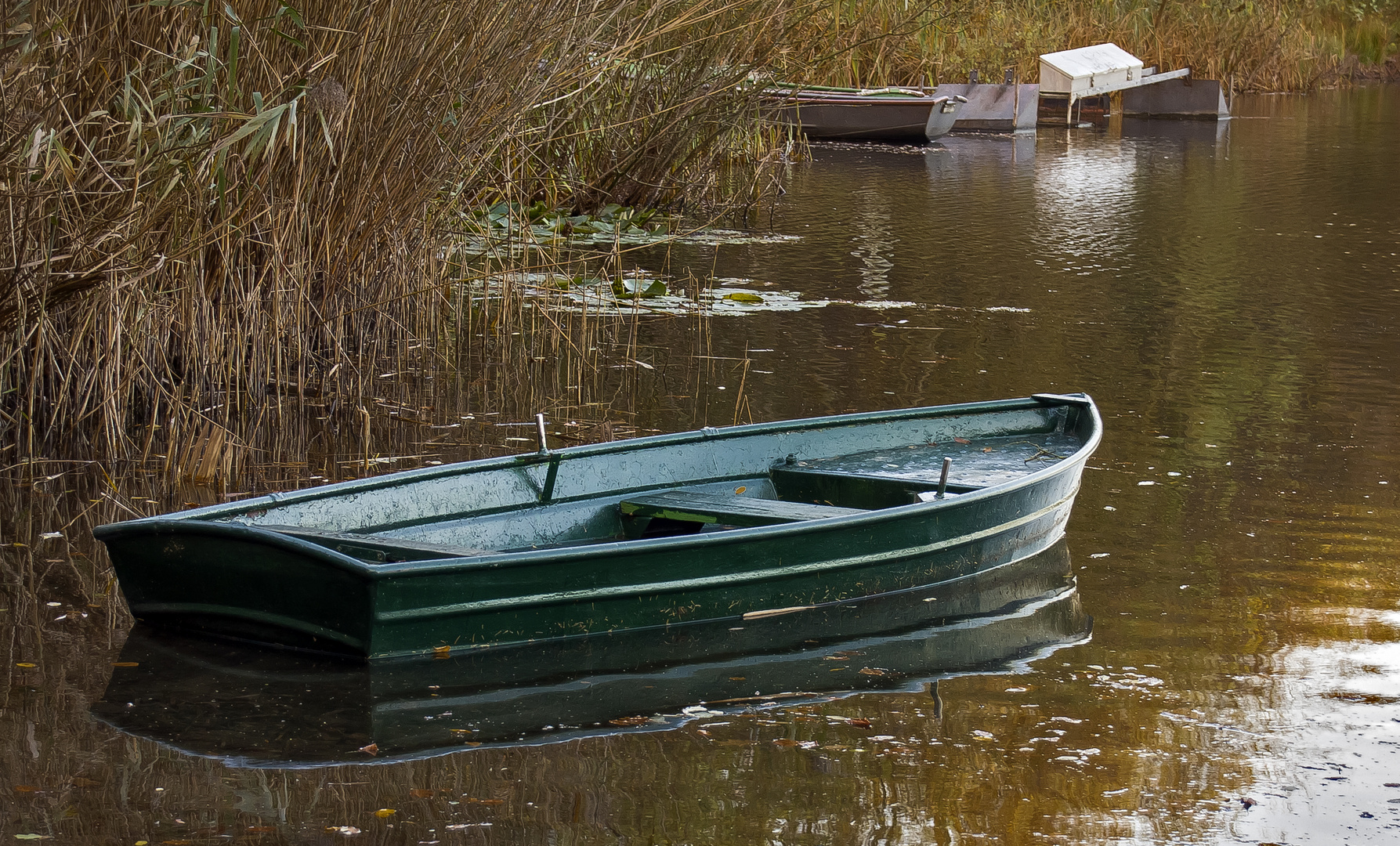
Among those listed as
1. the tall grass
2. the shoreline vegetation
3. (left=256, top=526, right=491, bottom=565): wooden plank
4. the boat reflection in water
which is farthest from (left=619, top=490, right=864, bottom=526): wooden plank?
the tall grass

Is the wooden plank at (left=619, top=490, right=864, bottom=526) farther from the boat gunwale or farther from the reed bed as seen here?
the reed bed

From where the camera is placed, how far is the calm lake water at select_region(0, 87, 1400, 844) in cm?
391

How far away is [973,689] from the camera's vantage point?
4.86 meters

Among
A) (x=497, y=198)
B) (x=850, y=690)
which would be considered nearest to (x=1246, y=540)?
(x=850, y=690)

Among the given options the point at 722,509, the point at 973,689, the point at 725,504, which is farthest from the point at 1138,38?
the point at 973,689

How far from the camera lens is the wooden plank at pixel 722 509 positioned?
5.58 meters

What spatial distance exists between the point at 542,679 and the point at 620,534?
1.21 meters

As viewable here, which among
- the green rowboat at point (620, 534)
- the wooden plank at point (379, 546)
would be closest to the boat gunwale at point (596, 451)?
the green rowboat at point (620, 534)

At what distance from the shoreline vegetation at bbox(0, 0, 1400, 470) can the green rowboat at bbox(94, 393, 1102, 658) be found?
1436 mm

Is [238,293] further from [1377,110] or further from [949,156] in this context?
[1377,110]

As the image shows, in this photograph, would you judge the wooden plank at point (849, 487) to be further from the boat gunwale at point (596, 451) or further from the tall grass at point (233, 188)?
the tall grass at point (233, 188)

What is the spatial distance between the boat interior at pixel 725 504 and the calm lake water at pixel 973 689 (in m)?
0.41

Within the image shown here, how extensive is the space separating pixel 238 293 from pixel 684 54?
567cm

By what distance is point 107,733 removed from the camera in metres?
4.26
